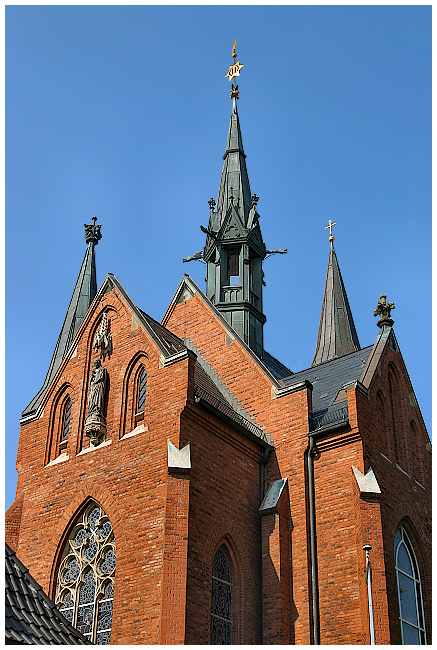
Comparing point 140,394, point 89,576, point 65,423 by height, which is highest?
point 65,423

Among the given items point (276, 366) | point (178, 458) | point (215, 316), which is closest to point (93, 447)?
point (178, 458)

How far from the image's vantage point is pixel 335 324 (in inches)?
1348

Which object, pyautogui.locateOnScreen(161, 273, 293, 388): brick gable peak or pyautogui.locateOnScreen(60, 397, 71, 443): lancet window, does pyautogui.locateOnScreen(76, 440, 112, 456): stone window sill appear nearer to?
pyautogui.locateOnScreen(60, 397, 71, 443): lancet window

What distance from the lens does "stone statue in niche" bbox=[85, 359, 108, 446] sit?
20625mm

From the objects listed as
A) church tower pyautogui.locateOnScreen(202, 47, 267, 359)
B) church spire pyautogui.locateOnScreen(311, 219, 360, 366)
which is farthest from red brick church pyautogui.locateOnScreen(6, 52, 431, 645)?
church spire pyautogui.locateOnScreen(311, 219, 360, 366)

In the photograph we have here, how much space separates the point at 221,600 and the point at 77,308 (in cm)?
1455

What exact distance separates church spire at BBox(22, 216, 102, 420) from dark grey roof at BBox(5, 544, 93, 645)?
48.1 feet

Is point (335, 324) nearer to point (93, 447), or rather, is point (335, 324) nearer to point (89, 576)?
point (93, 447)

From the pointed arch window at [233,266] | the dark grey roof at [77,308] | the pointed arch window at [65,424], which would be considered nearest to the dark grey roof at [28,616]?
the pointed arch window at [65,424]

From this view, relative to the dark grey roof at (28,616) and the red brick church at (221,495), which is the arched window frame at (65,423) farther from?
the dark grey roof at (28,616)

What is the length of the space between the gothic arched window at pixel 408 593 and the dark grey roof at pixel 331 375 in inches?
155

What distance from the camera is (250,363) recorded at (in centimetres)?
2334

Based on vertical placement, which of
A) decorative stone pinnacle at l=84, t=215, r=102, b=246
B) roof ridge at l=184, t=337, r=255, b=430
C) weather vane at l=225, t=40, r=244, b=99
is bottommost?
roof ridge at l=184, t=337, r=255, b=430

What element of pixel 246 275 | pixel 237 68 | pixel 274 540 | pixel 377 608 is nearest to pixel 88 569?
pixel 274 540
